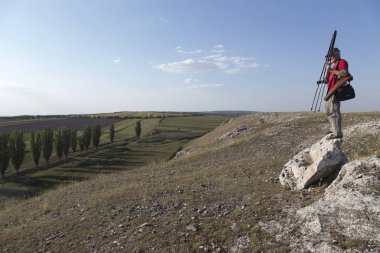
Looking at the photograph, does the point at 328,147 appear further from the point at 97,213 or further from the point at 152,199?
the point at 97,213

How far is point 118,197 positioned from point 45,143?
58.8m

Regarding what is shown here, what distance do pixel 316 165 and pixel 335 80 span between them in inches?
132

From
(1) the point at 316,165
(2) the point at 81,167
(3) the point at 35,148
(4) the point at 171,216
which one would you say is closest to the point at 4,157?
(3) the point at 35,148

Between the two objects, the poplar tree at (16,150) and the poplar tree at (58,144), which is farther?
the poplar tree at (58,144)

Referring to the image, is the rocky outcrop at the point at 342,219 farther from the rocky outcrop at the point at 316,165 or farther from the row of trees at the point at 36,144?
the row of trees at the point at 36,144

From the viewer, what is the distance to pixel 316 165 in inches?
464

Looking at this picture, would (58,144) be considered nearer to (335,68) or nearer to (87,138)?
(87,138)

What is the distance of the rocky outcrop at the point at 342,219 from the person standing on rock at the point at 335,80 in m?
2.25

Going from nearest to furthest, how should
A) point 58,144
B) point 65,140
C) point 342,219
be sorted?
point 342,219, point 58,144, point 65,140

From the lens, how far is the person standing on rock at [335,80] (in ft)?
37.7

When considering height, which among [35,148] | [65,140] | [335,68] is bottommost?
[35,148]

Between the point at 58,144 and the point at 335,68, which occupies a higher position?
the point at 335,68

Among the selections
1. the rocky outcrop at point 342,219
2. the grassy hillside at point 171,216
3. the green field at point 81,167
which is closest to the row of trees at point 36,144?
the green field at point 81,167

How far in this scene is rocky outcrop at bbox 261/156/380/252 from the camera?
780 cm
